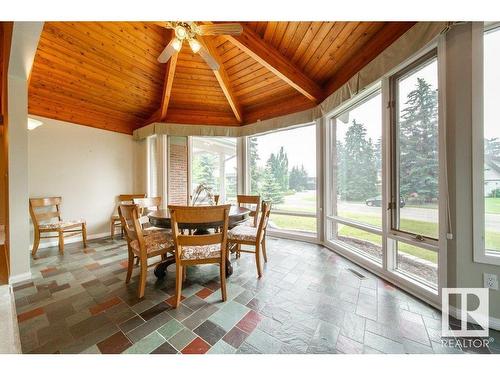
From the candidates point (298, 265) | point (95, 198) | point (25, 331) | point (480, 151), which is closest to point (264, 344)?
point (298, 265)

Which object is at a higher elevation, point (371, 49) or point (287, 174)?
point (371, 49)

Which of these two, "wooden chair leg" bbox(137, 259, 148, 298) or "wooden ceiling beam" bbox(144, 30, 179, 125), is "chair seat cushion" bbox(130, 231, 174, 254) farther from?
"wooden ceiling beam" bbox(144, 30, 179, 125)

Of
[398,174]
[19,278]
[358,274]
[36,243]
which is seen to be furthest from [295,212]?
[36,243]

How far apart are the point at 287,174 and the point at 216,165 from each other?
161 centimetres

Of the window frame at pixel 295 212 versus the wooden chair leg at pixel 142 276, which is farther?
the window frame at pixel 295 212

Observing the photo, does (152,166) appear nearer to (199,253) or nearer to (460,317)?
(199,253)

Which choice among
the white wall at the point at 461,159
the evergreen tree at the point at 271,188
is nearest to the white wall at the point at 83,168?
the evergreen tree at the point at 271,188

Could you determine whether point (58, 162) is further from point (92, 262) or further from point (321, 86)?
point (321, 86)

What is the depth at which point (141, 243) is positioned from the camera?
66.8 inches

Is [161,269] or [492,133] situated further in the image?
[161,269]

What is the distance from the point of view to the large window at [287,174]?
3.43m

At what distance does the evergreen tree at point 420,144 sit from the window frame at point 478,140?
10.2 inches

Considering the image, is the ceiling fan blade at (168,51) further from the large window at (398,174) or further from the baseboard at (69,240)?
the baseboard at (69,240)

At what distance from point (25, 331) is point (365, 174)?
11.5 feet
